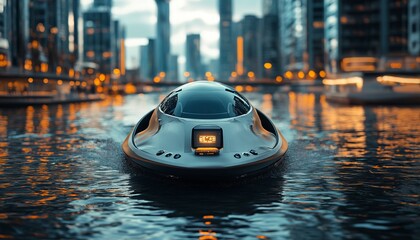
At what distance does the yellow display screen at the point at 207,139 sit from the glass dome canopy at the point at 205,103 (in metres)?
1.45

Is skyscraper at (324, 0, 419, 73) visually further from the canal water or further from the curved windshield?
the curved windshield

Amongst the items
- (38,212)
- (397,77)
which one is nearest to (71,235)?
(38,212)

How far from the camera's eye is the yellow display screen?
1492 cm

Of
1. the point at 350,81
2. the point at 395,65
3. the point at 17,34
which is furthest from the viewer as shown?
the point at 17,34

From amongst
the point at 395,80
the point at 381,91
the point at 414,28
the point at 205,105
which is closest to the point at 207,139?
the point at 205,105

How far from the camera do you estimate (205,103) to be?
17.0 metres

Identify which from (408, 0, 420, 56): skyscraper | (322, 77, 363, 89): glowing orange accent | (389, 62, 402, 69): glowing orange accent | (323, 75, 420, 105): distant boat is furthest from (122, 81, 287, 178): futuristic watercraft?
(389, 62, 402, 69): glowing orange accent

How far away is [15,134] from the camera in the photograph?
110 feet

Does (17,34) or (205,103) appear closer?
(205,103)

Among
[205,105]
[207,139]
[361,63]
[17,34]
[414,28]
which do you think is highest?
[17,34]

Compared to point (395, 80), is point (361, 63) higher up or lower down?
higher up

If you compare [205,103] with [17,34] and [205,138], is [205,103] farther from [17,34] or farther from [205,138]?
[17,34]

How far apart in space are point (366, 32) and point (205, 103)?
168 m

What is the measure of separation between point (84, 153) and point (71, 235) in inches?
525
